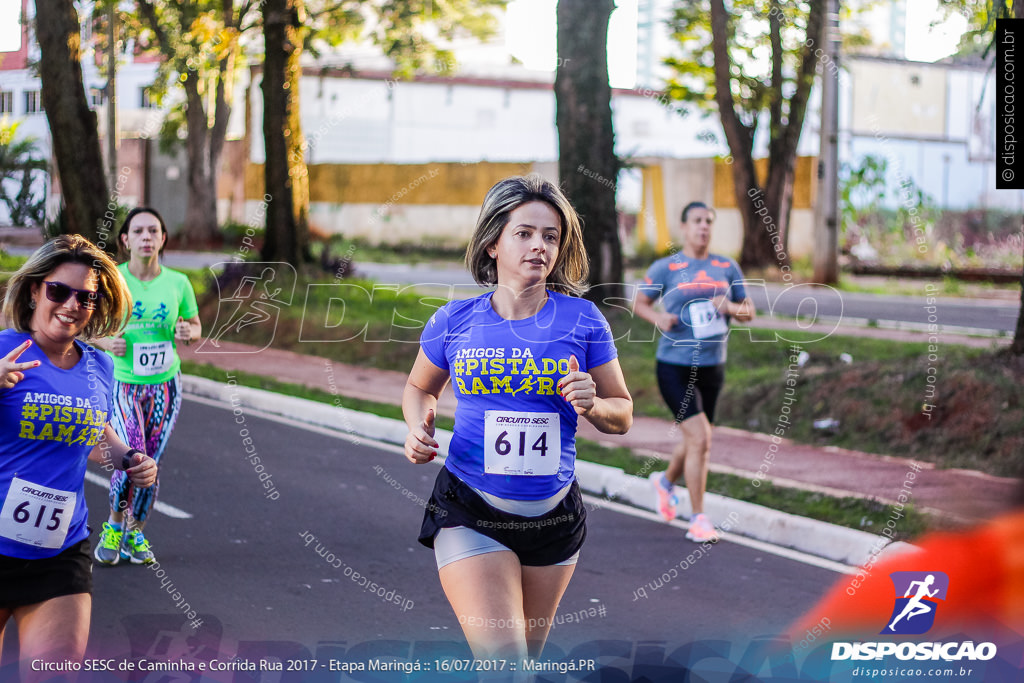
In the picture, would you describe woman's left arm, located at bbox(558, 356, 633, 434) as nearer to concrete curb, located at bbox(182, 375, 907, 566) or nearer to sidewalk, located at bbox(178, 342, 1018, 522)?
sidewalk, located at bbox(178, 342, 1018, 522)

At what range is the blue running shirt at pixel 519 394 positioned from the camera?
353 cm

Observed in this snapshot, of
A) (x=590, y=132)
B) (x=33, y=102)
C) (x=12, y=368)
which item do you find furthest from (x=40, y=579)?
(x=33, y=102)

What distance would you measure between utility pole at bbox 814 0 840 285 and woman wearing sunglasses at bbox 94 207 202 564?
12.4 meters

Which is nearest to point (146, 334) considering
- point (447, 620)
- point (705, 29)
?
point (447, 620)

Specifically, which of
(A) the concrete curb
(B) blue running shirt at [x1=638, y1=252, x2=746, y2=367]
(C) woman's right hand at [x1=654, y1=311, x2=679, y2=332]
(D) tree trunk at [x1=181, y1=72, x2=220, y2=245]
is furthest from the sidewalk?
(D) tree trunk at [x1=181, y1=72, x2=220, y2=245]

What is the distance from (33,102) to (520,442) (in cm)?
1282

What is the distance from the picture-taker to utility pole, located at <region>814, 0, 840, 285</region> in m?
17.2

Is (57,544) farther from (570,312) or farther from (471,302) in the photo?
(570,312)

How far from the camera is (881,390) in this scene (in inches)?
403

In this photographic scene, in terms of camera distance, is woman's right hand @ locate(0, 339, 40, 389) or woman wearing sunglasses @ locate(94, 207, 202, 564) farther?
woman wearing sunglasses @ locate(94, 207, 202, 564)

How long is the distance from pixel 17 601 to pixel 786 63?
24.0 m

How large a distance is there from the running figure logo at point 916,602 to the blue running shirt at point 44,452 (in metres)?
3.56

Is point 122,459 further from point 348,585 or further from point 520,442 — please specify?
point 348,585

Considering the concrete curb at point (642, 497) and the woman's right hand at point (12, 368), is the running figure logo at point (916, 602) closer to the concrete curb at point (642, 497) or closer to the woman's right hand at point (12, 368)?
the concrete curb at point (642, 497)
